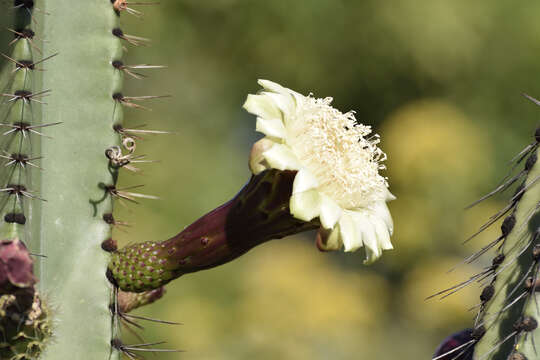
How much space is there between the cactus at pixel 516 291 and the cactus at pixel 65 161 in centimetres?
56

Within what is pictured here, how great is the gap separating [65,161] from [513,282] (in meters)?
0.71

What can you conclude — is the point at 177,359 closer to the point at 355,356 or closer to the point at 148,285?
the point at 355,356

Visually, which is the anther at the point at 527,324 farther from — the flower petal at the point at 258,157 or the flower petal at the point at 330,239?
the flower petal at the point at 258,157

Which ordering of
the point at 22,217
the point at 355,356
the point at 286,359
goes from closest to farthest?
the point at 22,217 → the point at 286,359 → the point at 355,356

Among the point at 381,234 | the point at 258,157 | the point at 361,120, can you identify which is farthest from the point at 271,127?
the point at 361,120

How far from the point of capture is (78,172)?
1218 millimetres

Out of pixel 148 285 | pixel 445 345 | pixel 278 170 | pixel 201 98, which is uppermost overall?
pixel 201 98

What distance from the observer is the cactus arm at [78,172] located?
3.85 ft

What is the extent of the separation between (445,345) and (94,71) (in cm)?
72

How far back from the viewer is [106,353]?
117 centimetres

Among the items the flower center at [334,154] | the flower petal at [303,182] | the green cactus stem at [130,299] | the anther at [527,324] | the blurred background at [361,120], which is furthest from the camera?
the blurred background at [361,120]

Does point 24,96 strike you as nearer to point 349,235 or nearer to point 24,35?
point 24,35

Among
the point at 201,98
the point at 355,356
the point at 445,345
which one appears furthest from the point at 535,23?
the point at 445,345

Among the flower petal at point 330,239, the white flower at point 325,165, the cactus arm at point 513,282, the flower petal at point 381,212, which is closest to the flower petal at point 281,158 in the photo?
the white flower at point 325,165
